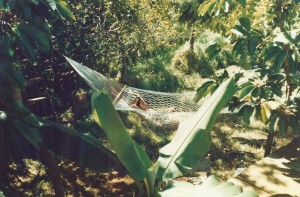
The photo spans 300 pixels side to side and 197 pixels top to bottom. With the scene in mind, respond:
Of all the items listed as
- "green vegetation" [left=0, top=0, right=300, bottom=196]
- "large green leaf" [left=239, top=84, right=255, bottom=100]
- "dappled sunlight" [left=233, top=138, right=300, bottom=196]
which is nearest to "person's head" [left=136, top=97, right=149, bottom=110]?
"green vegetation" [left=0, top=0, right=300, bottom=196]

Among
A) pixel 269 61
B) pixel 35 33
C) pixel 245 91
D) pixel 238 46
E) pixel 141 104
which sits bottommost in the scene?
pixel 141 104

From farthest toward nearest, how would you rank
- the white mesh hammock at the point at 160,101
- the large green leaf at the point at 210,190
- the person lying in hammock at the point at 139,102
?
the person lying in hammock at the point at 139,102 < the white mesh hammock at the point at 160,101 < the large green leaf at the point at 210,190

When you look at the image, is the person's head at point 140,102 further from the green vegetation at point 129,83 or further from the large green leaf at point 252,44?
the large green leaf at point 252,44

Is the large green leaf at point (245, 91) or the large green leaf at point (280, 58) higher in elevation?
the large green leaf at point (280, 58)

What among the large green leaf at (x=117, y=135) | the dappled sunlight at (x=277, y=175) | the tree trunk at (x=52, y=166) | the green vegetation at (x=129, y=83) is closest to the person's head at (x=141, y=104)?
the green vegetation at (x=129, y=83)

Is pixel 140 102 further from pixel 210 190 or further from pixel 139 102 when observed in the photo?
pixel 210 190

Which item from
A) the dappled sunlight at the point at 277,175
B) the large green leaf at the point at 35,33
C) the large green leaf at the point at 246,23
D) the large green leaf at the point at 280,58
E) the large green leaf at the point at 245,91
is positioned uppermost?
the large green leaf at the point at 246,23

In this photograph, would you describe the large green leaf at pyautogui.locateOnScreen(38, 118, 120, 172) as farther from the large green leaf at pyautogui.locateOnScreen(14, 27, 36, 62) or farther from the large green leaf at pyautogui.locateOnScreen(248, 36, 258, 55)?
the large green leaf at pyautogui.locateOnScreen(248, 36, 258, 55)

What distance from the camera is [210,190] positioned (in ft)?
5.47

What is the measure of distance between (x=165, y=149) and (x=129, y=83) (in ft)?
14.2

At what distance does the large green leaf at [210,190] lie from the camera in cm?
159

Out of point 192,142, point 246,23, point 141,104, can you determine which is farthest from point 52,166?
point 141,104

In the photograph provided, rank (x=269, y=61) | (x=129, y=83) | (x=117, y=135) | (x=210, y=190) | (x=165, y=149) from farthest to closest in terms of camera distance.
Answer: (x=129, y=83), (x=269, y=61), (x=165, y=149), (x=117, y=135), (x=210, y=190)

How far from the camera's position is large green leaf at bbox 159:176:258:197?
62.5 inches
